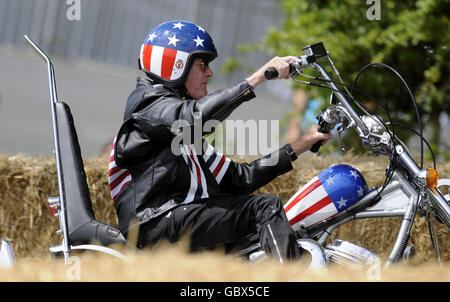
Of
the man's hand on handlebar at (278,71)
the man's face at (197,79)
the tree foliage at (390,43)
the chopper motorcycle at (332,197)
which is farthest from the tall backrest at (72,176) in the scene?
the tree foliage at (390,43)

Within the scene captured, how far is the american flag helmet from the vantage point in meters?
2.88

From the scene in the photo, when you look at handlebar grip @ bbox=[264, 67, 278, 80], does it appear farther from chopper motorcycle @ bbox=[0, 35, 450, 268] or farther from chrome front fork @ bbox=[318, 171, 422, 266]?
chrome front fork @ bbox=[318, 171, 422, 266]

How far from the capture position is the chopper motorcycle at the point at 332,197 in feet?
8.30

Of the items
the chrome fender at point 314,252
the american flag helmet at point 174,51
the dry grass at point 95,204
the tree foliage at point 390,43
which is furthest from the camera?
the tree foliage at point 390,43

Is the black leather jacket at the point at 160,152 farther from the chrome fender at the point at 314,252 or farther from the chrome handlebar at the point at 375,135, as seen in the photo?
the chrome fender at the point at 314,252

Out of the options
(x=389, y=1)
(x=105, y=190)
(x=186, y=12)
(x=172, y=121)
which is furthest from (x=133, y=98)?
(x=186, y=12)

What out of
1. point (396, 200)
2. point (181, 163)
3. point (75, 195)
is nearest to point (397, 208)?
point (396, 200)

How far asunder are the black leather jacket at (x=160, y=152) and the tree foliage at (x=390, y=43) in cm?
358

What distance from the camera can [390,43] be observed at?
5.99 meters

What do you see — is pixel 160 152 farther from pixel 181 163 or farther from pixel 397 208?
pixel 397 208

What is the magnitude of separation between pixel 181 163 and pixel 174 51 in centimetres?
52

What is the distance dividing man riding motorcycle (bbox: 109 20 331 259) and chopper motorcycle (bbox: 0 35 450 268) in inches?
5.0

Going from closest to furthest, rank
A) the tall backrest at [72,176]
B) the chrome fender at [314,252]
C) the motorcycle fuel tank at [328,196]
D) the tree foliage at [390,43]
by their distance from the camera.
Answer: the chrome fender at [314,252]
the tall backrest at [72,176]
the motorcycle fuel tank at [328,196]
the tree foliage at [390,43]
